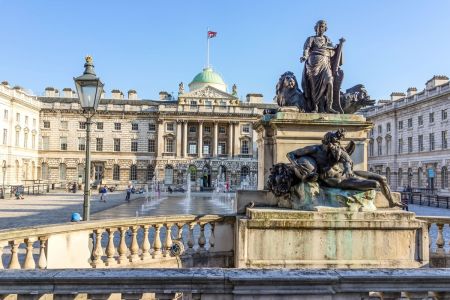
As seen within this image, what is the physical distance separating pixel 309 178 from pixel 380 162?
6816 cm

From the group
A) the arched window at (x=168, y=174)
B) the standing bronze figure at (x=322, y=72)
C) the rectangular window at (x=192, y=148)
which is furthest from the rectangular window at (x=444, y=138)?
the standing bronze figure at (x=322, y=72)

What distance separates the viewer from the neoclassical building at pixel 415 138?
51.5 meters

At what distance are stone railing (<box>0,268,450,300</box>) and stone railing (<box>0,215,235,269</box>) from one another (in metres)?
2.70

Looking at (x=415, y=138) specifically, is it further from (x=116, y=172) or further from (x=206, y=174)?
(x=116, y=172)

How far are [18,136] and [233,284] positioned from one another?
7248cm

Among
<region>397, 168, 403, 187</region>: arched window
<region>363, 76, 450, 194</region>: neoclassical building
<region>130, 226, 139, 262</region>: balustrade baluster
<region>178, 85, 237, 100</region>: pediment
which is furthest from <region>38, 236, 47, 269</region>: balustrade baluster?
<region>178, 85, 237, 100</region>: pediment

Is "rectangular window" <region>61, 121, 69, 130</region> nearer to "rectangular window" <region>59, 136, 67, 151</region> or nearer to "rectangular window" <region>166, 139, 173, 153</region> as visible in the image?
"rectangular window" <region>59, 136, 67, 151</region>

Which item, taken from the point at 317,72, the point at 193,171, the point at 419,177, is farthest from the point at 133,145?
the point at 317,72

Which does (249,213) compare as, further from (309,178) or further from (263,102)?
(263,102)

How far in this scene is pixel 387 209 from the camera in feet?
21.5

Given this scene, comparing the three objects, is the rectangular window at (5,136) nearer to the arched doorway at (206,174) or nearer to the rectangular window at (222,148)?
the arched doorway at (206,174)

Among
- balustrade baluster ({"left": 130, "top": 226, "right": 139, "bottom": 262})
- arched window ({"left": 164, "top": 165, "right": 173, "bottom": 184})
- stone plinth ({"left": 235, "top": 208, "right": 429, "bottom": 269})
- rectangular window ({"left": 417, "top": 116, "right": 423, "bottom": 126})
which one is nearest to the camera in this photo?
stone plinth ({"left": 235, "top": 208, "right": 429, "bottom": 269})

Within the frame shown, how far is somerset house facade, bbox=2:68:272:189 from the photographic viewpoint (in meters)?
77.2

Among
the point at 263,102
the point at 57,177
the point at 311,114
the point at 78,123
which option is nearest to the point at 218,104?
the point at 263,102
